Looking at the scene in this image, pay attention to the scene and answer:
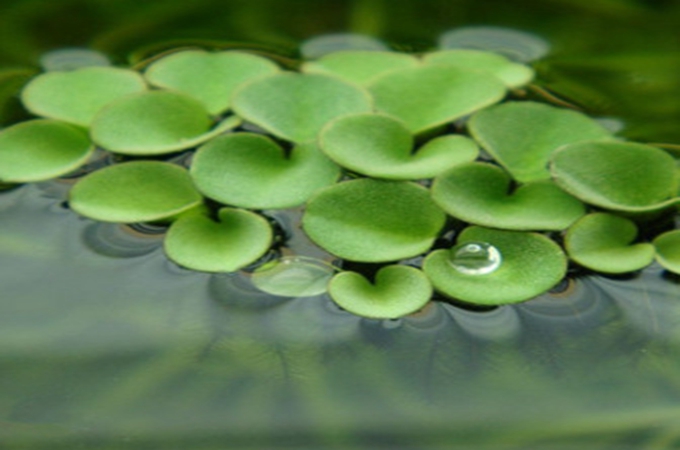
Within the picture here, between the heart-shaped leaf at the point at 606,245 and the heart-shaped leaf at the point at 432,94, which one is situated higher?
the heart-shaped leaf at the point at 432,94

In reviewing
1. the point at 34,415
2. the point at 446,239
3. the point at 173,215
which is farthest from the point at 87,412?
the point at 446,239

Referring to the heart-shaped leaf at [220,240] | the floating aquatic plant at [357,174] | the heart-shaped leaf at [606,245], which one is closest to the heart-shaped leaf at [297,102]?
the floating aquatic plant at [357,174]

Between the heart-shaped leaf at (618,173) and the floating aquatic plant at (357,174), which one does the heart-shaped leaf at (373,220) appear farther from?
the heart-shaped leaf at (618,173)

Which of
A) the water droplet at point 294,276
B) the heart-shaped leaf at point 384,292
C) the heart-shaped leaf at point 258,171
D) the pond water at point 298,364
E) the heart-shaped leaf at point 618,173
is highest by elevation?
the heart-shaped leaf at point 618,173

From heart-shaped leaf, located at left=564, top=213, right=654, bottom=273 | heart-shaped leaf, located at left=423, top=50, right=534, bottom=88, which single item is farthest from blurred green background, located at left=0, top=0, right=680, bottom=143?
heart-shaped leaf, located at left=564, top=213, right=654, bottom=273

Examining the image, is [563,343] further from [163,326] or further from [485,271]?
[163,326]

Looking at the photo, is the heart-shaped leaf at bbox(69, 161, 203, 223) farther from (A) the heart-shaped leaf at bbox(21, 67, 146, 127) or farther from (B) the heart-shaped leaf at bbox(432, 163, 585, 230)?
(B) the heart-shaped leaf at bbox(432, 163, 585, 230)

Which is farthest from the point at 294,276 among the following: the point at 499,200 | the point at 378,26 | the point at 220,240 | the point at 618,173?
the point at 378,26
